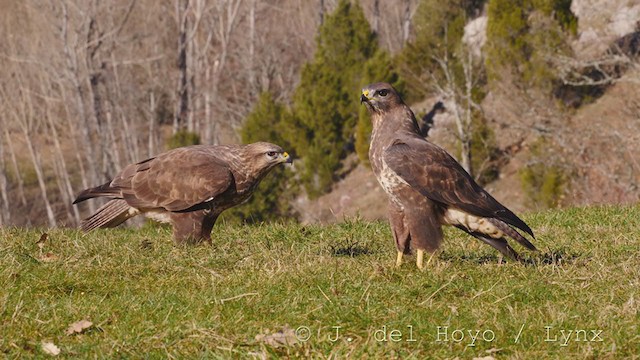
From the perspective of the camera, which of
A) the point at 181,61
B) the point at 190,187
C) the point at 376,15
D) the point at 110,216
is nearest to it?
the point at 190,187

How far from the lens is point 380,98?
7.65 metres

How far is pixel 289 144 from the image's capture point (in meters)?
38.5

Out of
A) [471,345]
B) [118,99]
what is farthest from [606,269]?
[118,99]

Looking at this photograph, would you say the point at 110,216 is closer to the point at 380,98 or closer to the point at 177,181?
the point at 177,181

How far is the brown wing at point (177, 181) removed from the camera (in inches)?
325

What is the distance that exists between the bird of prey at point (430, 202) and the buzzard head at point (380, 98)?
0.42 meters

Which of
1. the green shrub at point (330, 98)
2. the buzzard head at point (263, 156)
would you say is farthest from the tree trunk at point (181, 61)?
the buzzard head at point (263, 156)

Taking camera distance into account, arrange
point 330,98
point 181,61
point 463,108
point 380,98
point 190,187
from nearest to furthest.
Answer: point 380,98
point 190,187
point 463,108
point 330,98
point 181,61

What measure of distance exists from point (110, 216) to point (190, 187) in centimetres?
114

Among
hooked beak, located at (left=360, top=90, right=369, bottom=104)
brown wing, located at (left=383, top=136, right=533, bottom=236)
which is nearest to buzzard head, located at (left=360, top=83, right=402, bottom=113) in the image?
hooked beak, located at (left=360, top=90, right=369, bottom=104)

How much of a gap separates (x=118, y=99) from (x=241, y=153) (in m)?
38.3

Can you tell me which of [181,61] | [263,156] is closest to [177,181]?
[263,156]

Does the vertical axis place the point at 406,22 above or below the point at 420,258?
below

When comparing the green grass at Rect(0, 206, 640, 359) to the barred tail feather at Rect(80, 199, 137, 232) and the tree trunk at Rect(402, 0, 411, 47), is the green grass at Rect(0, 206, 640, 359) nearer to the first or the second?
the barred tail feather at Rect(80, 199, 137, 232)
